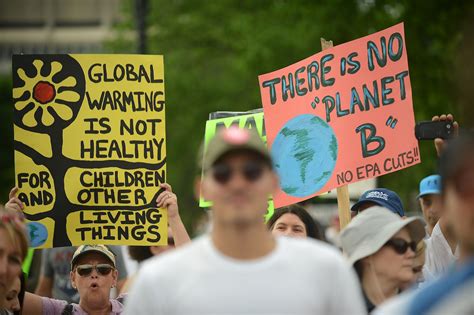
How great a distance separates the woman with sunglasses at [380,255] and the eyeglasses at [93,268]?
194 cm

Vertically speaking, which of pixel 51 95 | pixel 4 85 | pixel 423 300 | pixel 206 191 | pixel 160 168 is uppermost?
pixel 4 85

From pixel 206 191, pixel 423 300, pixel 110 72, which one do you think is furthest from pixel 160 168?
pixel 423 300

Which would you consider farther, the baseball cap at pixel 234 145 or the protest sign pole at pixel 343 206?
the protest sign pole at pixel 343 206

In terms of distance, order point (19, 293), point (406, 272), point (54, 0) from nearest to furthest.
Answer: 1. point (406, 272)
2. point (19, 293)
3. point (54, 0)

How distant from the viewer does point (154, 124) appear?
805 cm

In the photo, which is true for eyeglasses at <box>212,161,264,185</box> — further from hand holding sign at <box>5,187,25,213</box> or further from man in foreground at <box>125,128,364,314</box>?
hand holding sign at <box>5,187,25,213</box>

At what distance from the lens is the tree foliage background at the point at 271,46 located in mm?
20172

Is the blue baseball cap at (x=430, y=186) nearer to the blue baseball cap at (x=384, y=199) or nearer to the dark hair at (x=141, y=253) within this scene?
the blue baseball cap at (x=384, y=199)

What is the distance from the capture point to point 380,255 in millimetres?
5676

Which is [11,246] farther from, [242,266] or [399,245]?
[399,245]

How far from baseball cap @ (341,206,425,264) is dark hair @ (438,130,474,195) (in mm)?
1668

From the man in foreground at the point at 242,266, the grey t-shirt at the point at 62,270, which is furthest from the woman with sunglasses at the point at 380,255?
the grey t-shirt at the point at 62,270

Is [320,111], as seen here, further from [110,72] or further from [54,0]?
[54,0]

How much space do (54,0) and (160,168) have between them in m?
120
